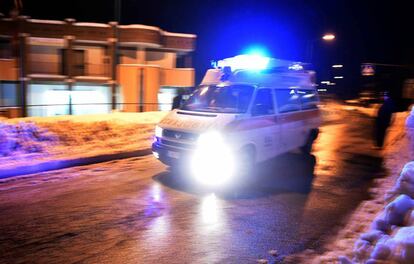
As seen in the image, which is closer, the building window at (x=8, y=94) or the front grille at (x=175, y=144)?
the front grille at (x=175, y=144)

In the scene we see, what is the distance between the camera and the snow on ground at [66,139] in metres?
9.52

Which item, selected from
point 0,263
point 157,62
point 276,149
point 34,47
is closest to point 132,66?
point 157,62

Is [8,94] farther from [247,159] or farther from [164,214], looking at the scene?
[164,214]

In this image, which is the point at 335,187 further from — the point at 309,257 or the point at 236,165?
the point at 309,257

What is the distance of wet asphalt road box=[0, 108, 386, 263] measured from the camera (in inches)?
187

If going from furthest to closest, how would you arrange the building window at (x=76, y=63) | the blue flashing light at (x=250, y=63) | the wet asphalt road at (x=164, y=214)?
the building window at (x=76, y=63)
the blue flashing light at (x=250, y=63)
the wet asphalt road at (x=164, y=214)

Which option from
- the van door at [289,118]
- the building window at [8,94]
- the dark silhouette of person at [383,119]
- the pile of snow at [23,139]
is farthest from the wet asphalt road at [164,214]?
the building window at [8,94]

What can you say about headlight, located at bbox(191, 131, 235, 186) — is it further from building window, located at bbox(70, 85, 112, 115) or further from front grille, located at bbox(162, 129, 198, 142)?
building window, located at bbox(70, 85, 112, 115)

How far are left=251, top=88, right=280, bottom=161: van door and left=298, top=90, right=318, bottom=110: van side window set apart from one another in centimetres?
168

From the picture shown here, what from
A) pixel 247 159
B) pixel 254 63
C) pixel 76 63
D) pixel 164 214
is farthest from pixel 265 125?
pixel 76 63

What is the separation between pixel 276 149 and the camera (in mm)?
9117

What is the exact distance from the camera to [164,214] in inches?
239

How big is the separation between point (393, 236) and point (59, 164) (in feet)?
23.2

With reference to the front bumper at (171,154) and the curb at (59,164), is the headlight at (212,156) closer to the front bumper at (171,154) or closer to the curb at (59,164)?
the front bumper at (171,154)
